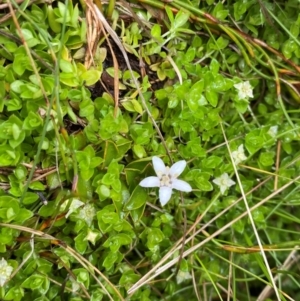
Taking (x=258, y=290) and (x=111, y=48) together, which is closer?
(x=111, y=48)

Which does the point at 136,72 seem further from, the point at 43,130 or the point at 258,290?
the point at 258,290

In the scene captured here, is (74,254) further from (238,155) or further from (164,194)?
(238,155)

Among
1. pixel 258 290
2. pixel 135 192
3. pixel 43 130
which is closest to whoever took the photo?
pixel 43 130

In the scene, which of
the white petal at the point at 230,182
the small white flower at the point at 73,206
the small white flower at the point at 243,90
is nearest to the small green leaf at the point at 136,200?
the small white flower at the point at 73,206

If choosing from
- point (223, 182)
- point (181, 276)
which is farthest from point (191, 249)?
point (223, 182)

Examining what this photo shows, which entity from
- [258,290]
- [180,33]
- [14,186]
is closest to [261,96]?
[180,33]

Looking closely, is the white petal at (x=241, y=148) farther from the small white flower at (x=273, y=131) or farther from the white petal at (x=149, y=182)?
the white petal at (x=149, y=182)

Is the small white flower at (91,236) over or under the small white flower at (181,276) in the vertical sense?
over
